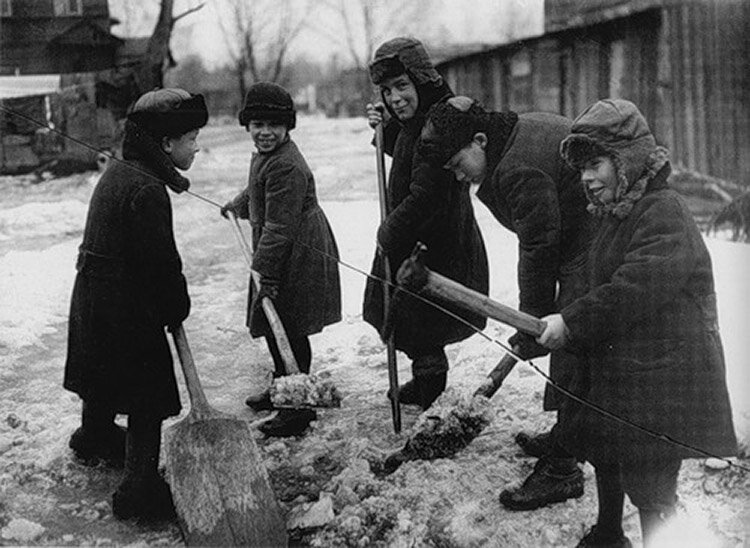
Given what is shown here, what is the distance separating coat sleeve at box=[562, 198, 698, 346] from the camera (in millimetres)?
2088

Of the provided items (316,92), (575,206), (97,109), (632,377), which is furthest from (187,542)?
(316,92)

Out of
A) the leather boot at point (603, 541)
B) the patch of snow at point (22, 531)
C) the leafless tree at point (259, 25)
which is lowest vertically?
the patch of snow at point (22, 531)

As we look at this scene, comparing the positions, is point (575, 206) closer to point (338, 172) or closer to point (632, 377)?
point (632, 377)

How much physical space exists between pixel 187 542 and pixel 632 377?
156 centimetres

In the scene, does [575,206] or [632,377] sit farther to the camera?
[575,206]

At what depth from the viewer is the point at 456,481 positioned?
3.01 metres

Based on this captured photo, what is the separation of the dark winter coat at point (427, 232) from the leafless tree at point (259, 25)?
1.56 m

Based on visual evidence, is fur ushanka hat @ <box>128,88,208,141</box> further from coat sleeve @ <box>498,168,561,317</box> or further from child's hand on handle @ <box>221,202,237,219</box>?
coat sleeve @ <box>498,168,561,317</box>

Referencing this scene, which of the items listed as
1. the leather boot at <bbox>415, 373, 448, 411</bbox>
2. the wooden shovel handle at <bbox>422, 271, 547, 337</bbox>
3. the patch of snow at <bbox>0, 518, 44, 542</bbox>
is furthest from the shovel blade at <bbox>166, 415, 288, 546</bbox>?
the wooden shovel handle at <bbox>422, 271, 547, 337</bbox>

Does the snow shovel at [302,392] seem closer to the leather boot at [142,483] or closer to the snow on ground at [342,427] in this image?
the snow on ground at [342,427]

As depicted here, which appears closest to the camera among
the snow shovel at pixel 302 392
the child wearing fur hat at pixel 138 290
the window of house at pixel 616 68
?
the child wearing fur hat at pixel 138 290

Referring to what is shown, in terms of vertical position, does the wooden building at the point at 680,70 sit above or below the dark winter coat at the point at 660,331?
above

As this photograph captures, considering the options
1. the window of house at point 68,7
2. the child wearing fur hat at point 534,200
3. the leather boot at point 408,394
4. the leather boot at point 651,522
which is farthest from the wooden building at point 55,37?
the leather boot at point 651,522

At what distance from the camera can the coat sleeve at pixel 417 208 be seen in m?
3.10
